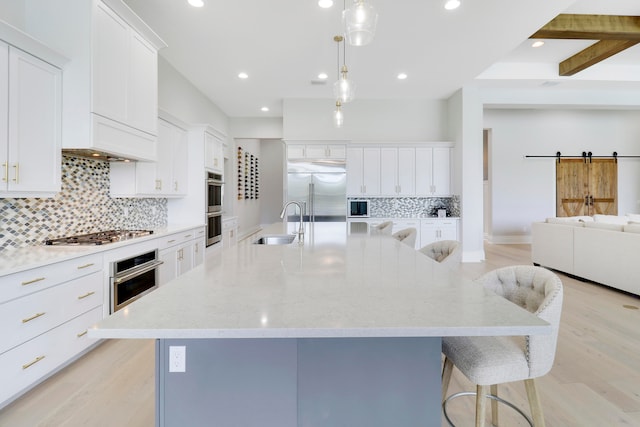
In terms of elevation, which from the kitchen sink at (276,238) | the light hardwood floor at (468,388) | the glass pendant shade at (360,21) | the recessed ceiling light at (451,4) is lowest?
the light hardwood floor at (468,388)

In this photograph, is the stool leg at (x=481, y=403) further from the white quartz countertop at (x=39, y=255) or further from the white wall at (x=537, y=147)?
the white wall at (x=537, y=147)

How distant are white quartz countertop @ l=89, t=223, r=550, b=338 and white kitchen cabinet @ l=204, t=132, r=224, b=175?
3.46 m

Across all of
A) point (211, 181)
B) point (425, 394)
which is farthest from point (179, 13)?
point (425, 394)

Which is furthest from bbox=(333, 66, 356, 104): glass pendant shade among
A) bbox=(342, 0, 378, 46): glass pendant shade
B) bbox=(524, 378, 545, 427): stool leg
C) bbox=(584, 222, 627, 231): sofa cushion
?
bbox=(584, 222, 627, 231): sofa cushion

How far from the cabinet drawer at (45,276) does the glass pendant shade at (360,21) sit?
93.2 inches

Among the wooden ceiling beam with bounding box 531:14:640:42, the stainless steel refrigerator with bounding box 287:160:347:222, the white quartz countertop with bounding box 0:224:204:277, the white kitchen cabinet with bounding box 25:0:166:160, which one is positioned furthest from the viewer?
the stainless steel refrigerator with bounding box 287:160:347:222

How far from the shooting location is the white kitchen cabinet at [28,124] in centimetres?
197

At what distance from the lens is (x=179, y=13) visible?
3.35 metres

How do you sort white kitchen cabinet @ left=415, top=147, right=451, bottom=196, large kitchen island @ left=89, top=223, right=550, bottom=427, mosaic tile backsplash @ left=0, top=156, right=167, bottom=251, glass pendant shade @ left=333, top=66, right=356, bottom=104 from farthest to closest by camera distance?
white kitchen cabinet @ left=415, top=147, right=451, bottom=196 → glass pendant shade @ left=333, top=66, right=356, bottom=104 → mosaic tile backsplash @ left=0, top=156, right=167, bottom=251 → large kitchen island @ left=89, top=223, right=550, bottom=427

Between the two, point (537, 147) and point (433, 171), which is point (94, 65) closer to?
point (433, 171)

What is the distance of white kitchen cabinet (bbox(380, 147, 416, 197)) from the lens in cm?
619

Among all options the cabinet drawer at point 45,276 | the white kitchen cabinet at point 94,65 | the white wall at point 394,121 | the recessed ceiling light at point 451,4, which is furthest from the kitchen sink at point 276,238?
→ the white wall at point 394,121

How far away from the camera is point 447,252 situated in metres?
2.19

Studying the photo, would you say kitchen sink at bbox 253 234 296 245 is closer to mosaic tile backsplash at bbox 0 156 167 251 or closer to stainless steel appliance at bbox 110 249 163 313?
stainless steel appliance at bbox 110 249 163 313
